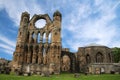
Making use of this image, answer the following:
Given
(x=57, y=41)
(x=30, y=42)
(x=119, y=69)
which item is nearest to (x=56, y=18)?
(x=57, y=41)

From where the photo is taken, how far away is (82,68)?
45.1 metres

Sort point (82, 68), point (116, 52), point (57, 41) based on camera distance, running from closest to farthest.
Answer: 1. point (57, 41)
2. point (82, 68)
3. point (116, 52)

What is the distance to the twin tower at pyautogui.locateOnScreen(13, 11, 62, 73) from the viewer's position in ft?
127

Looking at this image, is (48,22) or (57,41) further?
(48,22)

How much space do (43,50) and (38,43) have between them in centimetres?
214

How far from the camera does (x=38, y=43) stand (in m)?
41.5

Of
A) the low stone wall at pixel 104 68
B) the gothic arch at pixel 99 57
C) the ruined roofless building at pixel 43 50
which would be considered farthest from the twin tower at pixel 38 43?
the gothic arch at pixel 99 57

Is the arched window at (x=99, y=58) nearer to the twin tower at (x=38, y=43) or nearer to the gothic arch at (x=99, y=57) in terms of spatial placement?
the gothic arch at (x=99, y=57)

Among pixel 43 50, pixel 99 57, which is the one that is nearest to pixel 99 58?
pixel 99 57

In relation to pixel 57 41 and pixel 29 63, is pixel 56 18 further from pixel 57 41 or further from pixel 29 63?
pixel 29 63

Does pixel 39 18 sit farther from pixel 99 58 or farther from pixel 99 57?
pixel 99 58

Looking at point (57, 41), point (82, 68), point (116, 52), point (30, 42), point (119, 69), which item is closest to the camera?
point (119, 69)

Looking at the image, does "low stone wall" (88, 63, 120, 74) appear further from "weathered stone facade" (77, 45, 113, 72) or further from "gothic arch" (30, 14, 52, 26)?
"gothic arch" (30, 14, 52, 26)

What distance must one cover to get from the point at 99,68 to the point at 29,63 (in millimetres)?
15209
